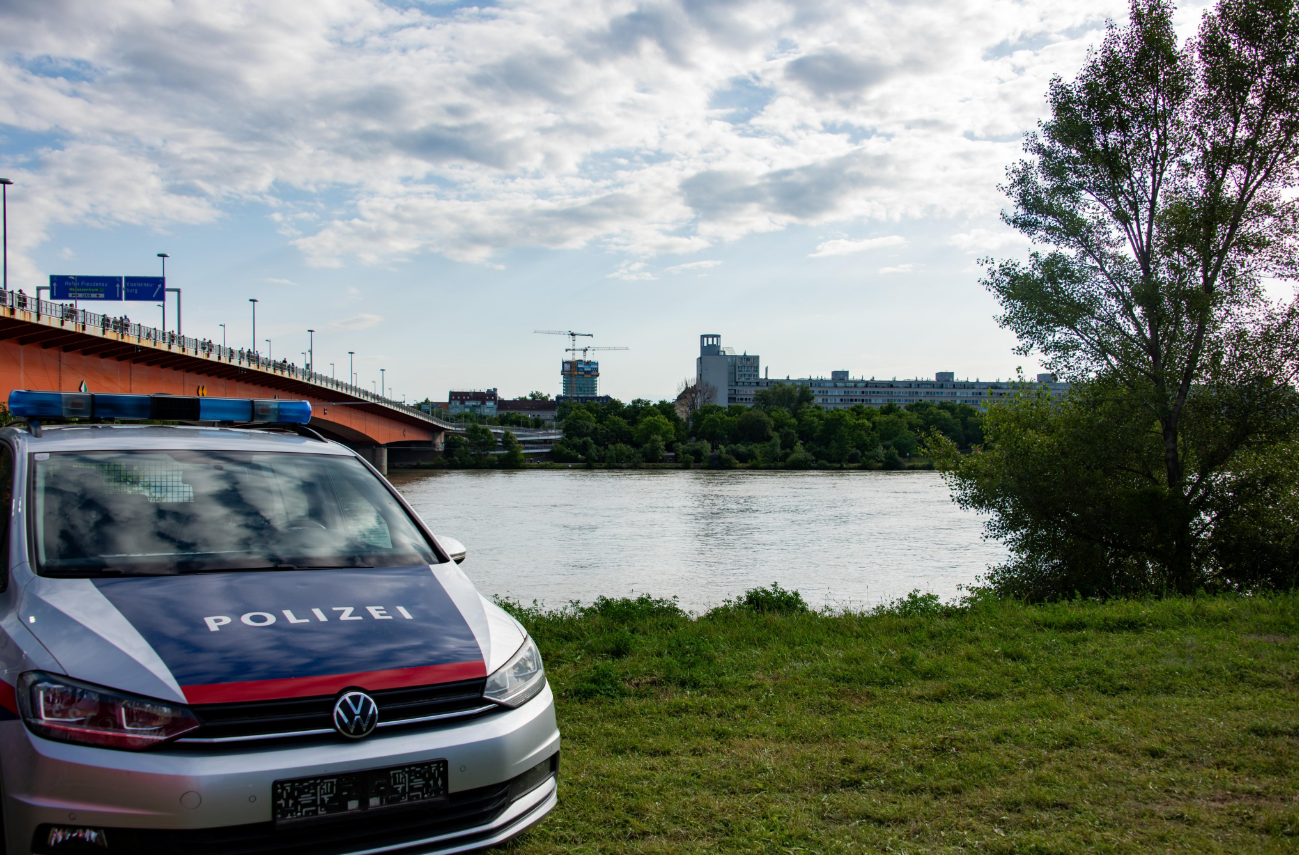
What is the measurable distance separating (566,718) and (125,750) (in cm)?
330

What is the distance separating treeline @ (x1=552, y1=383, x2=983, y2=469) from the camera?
8206cm

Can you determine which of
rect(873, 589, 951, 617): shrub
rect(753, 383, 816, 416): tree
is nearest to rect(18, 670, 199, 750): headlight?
rect(873, 589, 951, 617): shrub

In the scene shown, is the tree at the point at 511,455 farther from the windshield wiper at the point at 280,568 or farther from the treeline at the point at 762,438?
the windshield wiper at the point at 280,568

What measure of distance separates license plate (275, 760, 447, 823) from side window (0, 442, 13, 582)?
1543 mm

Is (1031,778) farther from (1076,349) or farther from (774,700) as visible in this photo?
(1076,349)

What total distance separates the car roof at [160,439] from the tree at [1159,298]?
15281 millimetres

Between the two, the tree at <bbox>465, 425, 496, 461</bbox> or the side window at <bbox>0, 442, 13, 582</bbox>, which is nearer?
the side window at <bbox>0, 442, 13, 582</bbox>

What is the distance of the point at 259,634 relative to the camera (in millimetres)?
3029

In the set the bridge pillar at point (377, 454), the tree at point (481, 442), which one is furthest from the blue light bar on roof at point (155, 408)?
the tree at point (481, 442)

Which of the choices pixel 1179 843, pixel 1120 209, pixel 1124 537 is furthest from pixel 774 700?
pixel 1120 209

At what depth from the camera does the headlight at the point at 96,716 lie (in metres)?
2.66

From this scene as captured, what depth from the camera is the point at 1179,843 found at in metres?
3.62

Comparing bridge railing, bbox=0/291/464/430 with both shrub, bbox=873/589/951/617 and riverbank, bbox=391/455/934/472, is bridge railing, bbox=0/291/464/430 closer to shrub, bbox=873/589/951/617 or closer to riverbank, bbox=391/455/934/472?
riverbank, bbox=391/455/934/472

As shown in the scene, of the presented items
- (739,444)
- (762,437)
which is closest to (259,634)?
(739,444)
